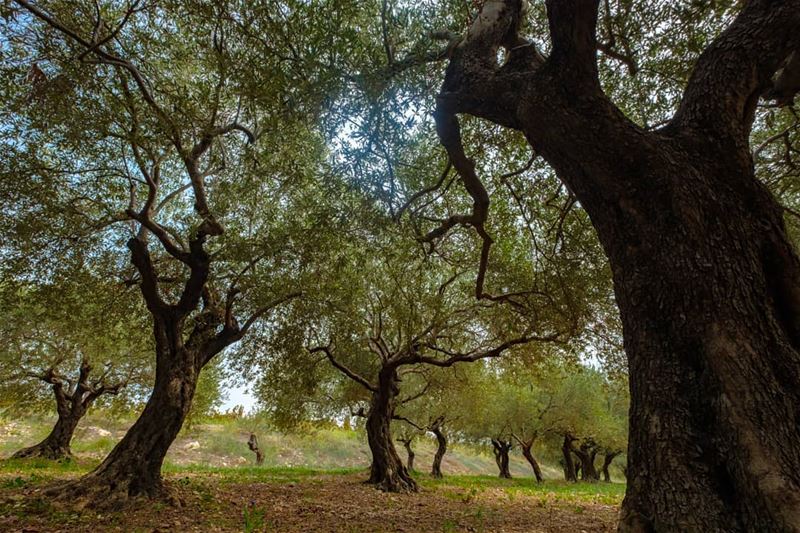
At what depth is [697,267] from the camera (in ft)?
11.0

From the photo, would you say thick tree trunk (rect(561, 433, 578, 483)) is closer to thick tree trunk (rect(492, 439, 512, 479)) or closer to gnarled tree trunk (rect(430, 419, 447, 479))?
thick tree trunk (rect(492, 439, 512, 479))

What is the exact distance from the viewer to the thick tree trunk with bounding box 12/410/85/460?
20.8 m

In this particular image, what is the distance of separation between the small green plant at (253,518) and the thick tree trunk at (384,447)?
Result: 7.21m

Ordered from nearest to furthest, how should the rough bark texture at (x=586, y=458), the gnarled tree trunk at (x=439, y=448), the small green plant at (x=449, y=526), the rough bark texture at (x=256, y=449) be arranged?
the small green plant at (x=449, y=526)
the gnarled tree trunk at (x=439, y=448)
the rough bark texture at (x=256, y=449)
the rough bark texture at (x=586, y=458)

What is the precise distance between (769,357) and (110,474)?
11.5 m

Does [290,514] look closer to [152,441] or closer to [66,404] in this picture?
[152,441]

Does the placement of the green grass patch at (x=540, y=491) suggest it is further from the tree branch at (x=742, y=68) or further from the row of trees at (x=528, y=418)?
the tree branch at (x=742, y=68)

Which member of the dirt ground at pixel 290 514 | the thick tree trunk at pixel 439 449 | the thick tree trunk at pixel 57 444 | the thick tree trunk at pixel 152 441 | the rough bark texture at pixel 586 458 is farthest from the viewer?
the rough bark texture at pixel 586 458

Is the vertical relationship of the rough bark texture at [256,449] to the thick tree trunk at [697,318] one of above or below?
below

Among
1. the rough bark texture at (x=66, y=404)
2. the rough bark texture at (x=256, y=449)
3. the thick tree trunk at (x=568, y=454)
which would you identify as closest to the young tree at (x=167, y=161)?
the rough bark texture at (x=66, y=404)

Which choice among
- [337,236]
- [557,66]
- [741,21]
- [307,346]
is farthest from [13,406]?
[741,21]

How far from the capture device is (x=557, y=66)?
4.32 meters

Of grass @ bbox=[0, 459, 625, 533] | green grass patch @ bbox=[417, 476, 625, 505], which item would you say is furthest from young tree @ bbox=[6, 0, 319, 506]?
green grass patch @ bbox=[417, 476, 625, 505]

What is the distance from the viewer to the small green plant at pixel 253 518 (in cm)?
737
